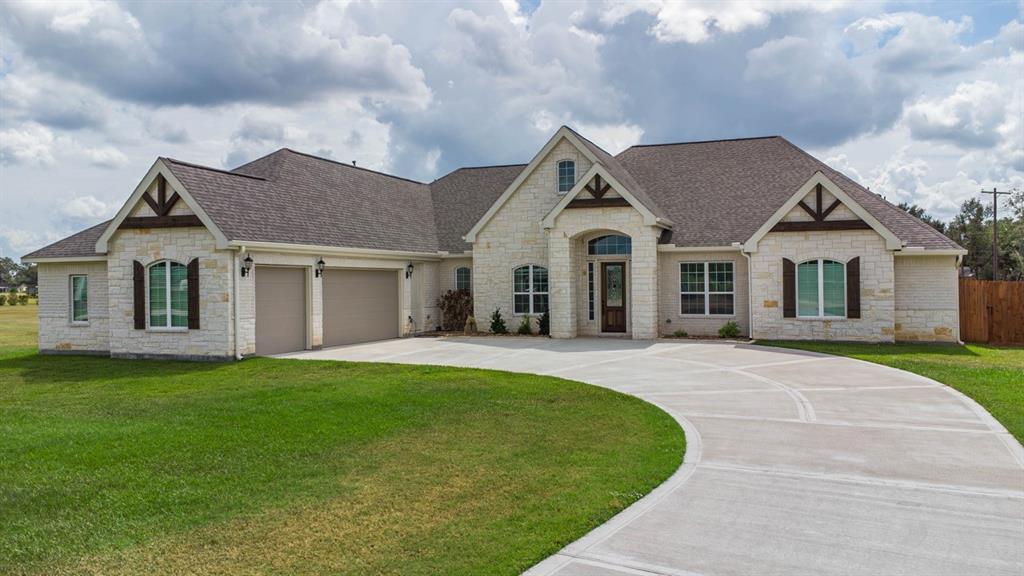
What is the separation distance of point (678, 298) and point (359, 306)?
1032cm

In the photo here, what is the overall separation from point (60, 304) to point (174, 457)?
53.8ft

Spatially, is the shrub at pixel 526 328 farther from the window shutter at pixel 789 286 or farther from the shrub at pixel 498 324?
the window shutter at pixel 789 286

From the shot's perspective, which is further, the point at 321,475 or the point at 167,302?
the point at 167,302

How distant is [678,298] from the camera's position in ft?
74.4

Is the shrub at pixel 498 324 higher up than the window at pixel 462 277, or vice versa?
the window at pixel 462 277

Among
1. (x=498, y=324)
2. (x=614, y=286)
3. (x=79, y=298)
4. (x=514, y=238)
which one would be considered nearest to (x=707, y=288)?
(x=614, y=286)

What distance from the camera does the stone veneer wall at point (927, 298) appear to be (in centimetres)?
1995

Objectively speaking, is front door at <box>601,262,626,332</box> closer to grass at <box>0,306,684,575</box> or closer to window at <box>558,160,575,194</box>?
window at <box>558,160,575,194</box>

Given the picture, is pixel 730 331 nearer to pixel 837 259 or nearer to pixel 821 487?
pixel 837 259

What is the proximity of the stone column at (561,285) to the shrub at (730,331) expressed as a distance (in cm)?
470

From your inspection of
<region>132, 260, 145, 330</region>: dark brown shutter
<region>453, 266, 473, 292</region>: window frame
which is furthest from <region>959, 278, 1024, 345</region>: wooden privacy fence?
<region>132, 260, 145, 330</region>: dark brown shutter

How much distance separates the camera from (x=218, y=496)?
671cm

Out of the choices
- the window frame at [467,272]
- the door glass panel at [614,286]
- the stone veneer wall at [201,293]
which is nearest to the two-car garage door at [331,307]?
the stone veneer wall at [201,293]

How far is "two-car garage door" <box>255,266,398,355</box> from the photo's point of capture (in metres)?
19.0
